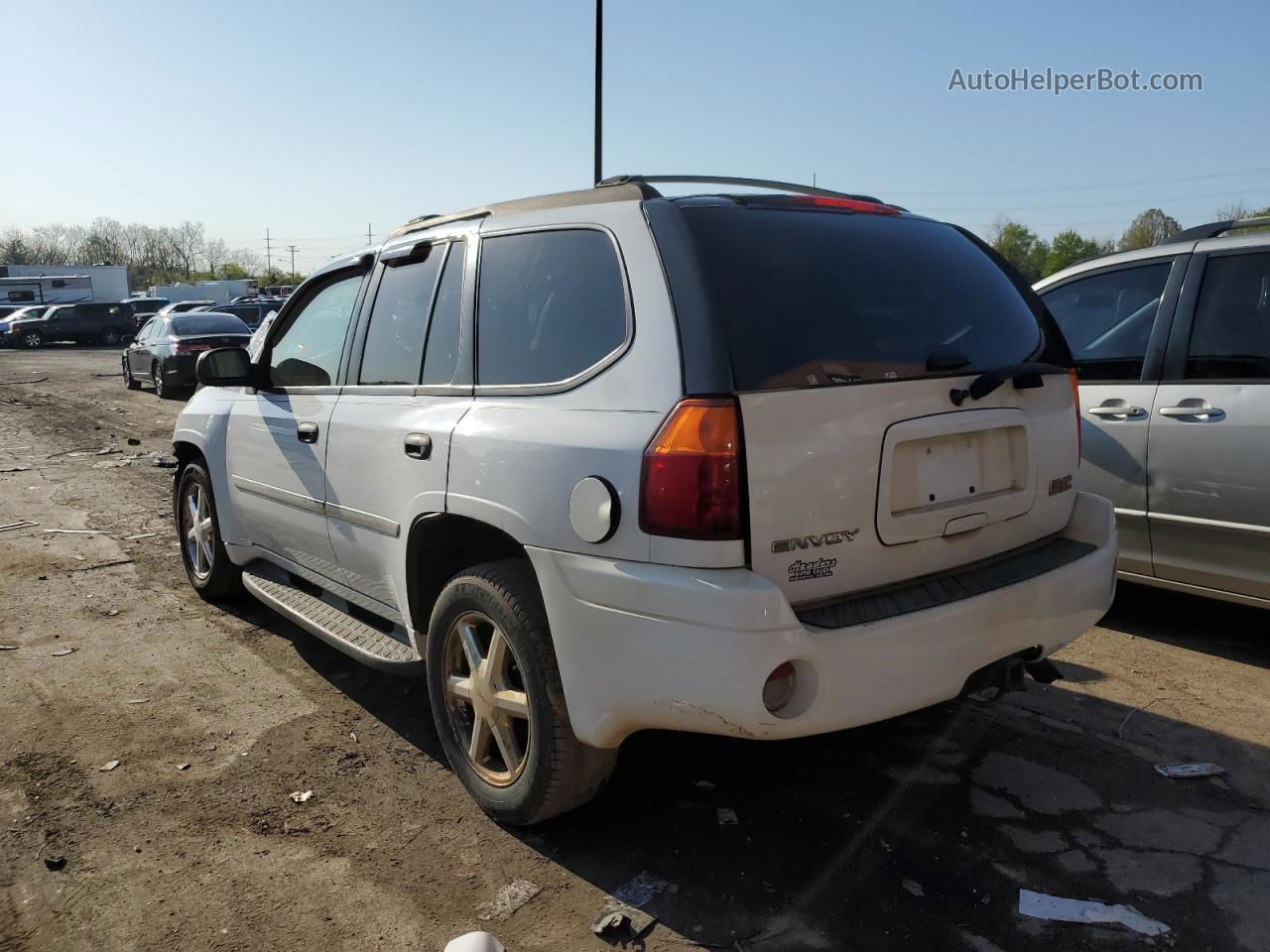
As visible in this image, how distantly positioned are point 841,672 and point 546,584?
2.70 ft

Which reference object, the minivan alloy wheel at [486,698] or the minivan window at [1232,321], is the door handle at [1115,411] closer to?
the minivan window at [1232,321]

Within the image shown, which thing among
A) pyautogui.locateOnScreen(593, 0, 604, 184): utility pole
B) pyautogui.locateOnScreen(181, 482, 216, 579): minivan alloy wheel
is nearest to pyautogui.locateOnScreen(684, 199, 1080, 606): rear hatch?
pyautogui.locateOnScreen(181, 482, 216, 579): minivan alloy wheel

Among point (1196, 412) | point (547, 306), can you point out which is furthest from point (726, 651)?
point (1196, 412)

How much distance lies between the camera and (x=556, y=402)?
112 inches

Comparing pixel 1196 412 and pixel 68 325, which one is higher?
pixel 1196 412

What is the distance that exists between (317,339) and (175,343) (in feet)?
54.9

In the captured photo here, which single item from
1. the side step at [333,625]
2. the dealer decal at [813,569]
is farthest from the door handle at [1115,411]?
the side step at [333,625]

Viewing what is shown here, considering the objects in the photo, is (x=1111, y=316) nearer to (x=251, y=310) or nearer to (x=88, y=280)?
(x=251, y=310)

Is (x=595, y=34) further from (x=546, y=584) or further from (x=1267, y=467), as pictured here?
(x=546, y=584)

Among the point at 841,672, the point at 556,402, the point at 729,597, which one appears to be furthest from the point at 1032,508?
the point at 556,402

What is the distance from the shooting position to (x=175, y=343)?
1920cm

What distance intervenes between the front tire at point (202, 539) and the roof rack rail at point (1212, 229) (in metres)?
4.97

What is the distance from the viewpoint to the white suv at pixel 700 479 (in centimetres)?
247

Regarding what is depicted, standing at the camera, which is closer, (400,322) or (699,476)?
(699,476)
